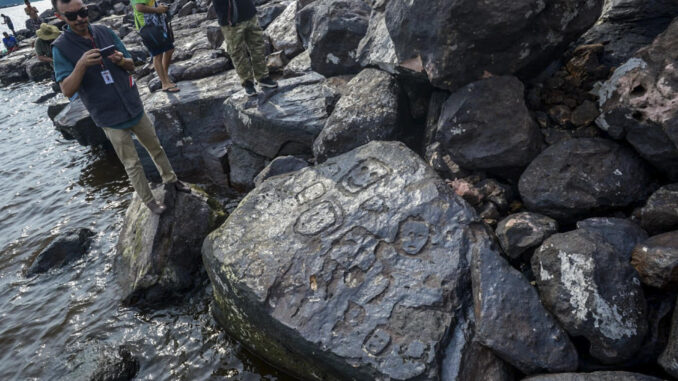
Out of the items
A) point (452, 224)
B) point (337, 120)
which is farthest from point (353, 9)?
point (452, 224)

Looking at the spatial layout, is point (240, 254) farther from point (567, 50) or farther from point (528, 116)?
point (567, 50)

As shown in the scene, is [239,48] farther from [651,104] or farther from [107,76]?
[651,104]

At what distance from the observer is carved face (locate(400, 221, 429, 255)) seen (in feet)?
12.5

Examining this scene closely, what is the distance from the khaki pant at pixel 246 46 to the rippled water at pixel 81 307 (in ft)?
12.4

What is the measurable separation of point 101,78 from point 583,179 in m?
5.33

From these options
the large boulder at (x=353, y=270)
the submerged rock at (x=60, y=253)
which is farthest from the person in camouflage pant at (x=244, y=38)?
the submerged rock at (x=60, y=253)

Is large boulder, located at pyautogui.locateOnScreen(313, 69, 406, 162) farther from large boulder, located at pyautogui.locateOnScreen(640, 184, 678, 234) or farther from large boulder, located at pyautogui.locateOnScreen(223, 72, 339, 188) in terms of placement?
large boulder, located at pyautogui.locateOnScreen(640, 184, 678, 234)

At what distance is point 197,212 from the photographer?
19.0ft

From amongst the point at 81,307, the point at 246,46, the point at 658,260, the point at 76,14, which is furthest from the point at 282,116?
the point at 658,260

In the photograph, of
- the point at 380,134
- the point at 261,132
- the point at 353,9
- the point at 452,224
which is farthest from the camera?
the point at 353,9

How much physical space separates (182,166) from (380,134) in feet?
16.3

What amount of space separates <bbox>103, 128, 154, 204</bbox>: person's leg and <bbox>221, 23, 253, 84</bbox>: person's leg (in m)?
2.66

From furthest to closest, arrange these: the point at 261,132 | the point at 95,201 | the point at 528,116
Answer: the point at 95,201 → the point at 261,132 → the point at 528,116

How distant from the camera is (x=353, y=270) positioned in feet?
12.7
